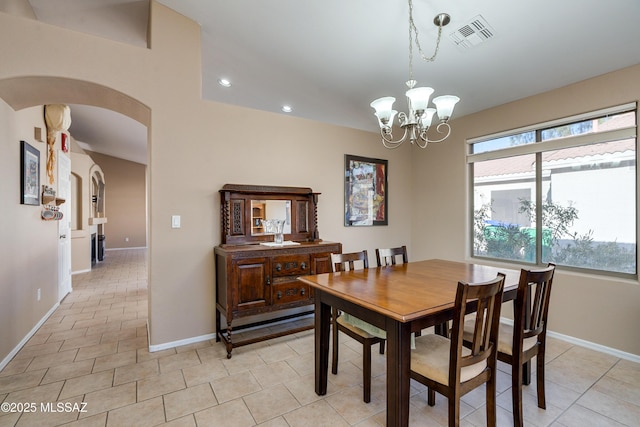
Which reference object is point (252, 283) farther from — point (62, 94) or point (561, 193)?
point (561, 193)

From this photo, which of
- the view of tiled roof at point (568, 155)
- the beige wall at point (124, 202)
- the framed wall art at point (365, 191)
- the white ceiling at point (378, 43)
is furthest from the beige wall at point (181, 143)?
the beige wall at point (124, 202)

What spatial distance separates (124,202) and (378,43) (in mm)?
11123

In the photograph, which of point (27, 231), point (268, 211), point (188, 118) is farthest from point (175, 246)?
point (27, 231)

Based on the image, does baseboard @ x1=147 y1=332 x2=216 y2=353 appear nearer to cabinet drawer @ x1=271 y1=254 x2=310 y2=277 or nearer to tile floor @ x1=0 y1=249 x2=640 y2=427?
tile floor @ x1=0 y1=249 x2=640 y2=427

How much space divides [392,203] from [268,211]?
218cm

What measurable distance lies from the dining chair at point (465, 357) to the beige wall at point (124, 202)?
11876 millimetres

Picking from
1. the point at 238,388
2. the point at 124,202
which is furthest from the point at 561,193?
the point at 124,202

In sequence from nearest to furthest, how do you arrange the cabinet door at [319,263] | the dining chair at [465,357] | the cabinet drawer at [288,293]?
the dining chair at [465,357], the cabinet drawer at [288,293], the cabinet door at [319,263]

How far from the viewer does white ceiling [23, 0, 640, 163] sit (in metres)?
2.42

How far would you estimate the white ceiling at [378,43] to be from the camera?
2.42 m

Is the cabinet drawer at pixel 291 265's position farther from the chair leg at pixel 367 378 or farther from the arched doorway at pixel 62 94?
the arched doorway at pixel 62 94

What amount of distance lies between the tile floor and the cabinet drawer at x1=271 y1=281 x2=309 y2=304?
44 centimetres

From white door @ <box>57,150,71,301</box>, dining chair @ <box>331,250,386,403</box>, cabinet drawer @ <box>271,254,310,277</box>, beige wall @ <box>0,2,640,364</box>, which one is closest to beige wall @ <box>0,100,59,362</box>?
beige wall @ <box>0,2,640,364</box>

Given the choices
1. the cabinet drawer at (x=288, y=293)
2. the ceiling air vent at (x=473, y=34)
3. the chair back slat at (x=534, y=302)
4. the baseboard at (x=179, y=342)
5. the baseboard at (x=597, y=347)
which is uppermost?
the ceiling air vent at (x=473, y=34)
